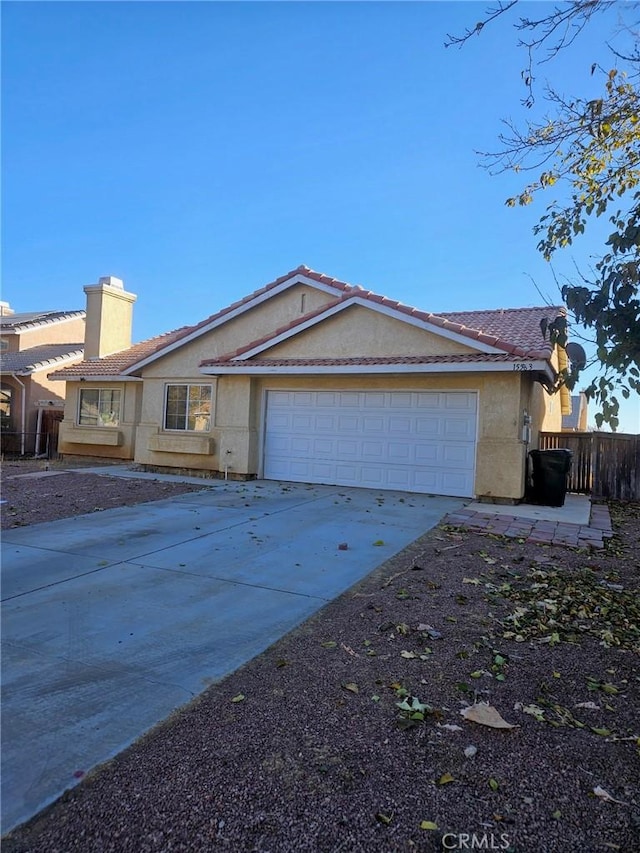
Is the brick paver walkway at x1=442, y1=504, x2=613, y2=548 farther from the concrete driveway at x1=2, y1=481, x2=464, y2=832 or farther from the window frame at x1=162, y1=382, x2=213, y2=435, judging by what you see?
the window frame at x1=162, y1=382, x2=213, y2=435

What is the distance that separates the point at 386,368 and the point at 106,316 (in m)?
12.8

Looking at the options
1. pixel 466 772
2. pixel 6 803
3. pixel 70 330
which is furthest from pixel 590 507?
pixel 70 330

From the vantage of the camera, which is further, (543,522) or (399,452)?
(399,452)

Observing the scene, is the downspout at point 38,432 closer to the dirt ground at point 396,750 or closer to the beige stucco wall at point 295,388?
the beige stucco wall at point 295,388

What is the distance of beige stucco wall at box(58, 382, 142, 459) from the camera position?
16656 millimetres

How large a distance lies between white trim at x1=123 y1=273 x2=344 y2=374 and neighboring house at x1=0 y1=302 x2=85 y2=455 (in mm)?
9003

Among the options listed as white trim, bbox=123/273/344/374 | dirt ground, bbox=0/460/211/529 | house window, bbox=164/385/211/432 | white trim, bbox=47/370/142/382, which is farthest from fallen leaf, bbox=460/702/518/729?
white trim, bbox=47/370/142/382

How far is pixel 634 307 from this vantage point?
2.99 m

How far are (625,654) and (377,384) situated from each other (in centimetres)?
835

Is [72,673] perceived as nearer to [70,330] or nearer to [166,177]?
[166,177]

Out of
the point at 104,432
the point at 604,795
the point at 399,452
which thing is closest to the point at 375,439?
the point at 399,452

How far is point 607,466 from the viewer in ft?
41.4

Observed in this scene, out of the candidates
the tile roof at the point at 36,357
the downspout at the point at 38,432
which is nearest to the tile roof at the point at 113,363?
the downspout at the point at 38,432

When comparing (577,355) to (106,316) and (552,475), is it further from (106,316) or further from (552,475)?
(106,316)
